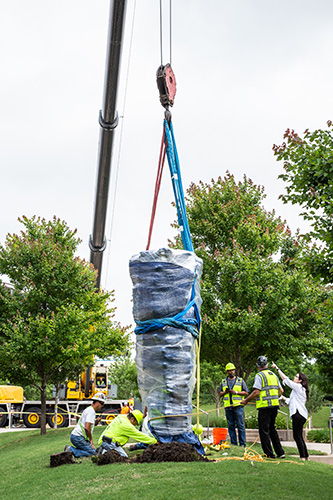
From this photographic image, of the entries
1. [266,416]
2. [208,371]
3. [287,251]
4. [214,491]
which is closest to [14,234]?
[287,251]

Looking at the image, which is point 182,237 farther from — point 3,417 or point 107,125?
point 3,417

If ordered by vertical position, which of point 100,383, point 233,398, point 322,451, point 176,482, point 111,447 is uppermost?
point 100,383

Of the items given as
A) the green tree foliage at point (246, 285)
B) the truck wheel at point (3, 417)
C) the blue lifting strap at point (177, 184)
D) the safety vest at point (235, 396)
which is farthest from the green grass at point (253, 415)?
the truck wheel at point (3, 417)

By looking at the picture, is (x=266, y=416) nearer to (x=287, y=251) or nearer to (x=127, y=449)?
Answer: (x=127, y=449)

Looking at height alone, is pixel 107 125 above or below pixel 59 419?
above

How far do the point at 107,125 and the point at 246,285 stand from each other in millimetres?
7338

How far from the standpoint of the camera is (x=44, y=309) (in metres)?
19.5

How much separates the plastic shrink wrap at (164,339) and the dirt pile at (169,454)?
1.47 ft

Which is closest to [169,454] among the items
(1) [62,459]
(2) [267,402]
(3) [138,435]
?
(3) [138,435]

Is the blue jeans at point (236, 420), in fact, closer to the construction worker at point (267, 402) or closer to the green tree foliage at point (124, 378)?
the construction worker at point (267, 402)

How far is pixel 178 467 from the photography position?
7219mm

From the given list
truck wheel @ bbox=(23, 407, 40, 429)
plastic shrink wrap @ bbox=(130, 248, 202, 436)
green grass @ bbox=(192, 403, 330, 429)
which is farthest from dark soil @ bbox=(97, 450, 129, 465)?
truck wheel @ bbox=(23, 407, 40, 429)

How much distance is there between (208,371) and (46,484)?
28.9 m

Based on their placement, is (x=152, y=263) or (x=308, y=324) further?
(x=308, y=324)
